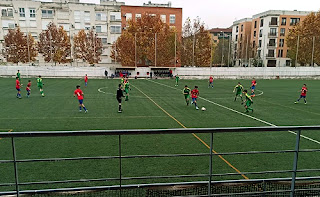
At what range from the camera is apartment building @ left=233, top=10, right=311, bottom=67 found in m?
74.6

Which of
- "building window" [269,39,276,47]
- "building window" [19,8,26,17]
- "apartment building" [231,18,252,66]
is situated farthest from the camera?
"apartment building" [231,18,252,66]

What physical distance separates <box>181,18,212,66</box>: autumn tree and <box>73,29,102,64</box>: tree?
69.1 feet

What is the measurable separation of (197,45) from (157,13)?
16.3 meters

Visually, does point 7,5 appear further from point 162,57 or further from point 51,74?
point 162,57

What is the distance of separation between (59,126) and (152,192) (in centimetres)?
970

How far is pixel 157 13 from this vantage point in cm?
6550

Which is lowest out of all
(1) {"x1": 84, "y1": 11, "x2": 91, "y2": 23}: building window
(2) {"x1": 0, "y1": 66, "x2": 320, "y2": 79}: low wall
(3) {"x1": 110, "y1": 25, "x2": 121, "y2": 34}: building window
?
(2) {"x1": 0, "y1": 66, "x2": 320, "y2": 79}: low wall

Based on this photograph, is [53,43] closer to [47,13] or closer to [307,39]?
[47,13]

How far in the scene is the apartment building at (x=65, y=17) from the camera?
205 ft

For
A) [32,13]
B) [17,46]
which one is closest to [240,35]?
[32,13]

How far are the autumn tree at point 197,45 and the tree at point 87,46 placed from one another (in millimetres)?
21057

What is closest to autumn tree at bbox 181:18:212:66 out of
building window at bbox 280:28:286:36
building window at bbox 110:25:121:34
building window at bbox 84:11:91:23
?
building window at bbox 110:25:121:34

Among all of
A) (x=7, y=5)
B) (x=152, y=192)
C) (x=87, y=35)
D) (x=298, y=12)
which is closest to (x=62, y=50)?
(x=87, y=35)

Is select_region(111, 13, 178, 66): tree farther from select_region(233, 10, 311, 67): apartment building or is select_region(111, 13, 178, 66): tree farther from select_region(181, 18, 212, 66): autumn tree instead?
select_region(233, 10, 311, 67): apartment building
